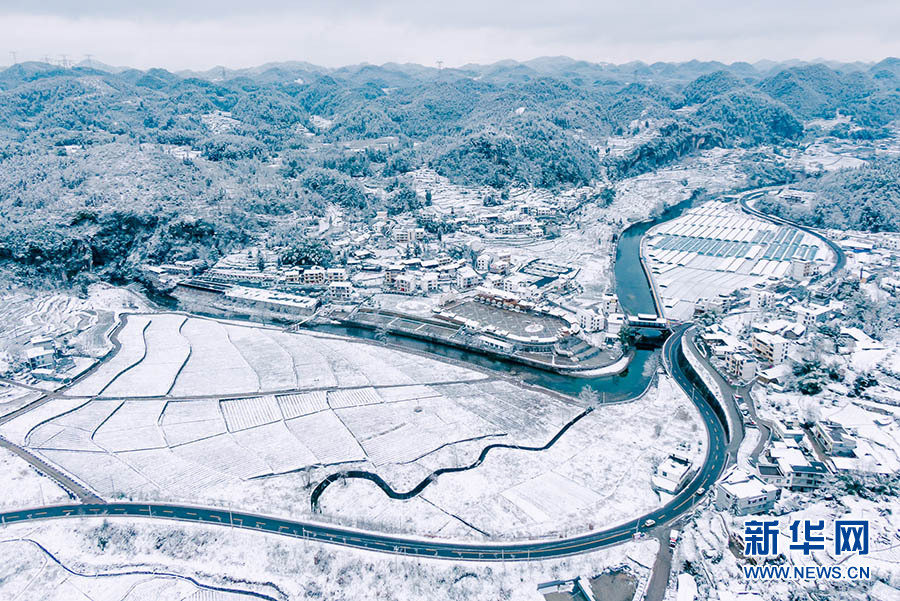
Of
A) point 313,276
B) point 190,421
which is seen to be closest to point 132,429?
point 190,421

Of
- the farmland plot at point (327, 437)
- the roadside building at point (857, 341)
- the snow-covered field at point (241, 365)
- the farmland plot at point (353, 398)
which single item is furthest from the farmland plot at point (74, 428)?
the roadside building at point (857, 341)

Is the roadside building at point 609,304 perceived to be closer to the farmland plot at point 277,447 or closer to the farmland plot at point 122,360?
the farmland plot at point 277,447

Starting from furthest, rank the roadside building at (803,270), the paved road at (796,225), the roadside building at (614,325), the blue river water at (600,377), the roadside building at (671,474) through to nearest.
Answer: the paved road at (796,225) < the roadside building at (803,270) < the roadside building at (614,325) < the blue river water at (600,377) < the roadside building at (671,474)

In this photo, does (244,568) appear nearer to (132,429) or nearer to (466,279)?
(132,429)

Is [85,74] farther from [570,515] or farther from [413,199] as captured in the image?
[570,515]

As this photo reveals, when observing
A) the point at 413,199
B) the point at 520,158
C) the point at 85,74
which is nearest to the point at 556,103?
the point at 520,158
